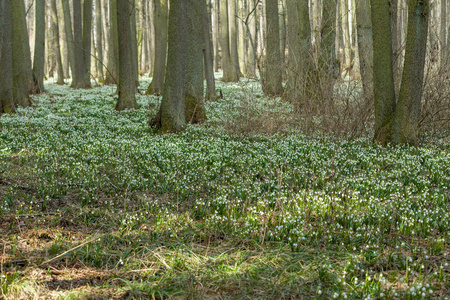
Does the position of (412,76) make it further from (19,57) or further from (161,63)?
(161,63)

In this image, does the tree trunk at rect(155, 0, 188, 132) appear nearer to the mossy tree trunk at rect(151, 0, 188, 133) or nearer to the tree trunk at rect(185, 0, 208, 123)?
the mossy tree trunk at rect(151, 0, 188, 133)

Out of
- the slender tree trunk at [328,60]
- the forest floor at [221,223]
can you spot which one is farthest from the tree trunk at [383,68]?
the slender tree trunk at [328,60]

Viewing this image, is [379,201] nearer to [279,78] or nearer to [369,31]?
[369,31]

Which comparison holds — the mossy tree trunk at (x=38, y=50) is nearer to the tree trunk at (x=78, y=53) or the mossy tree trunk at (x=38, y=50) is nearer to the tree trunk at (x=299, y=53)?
the tree trunk at (x=78, y=53)

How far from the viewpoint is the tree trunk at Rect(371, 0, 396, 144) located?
983 cm

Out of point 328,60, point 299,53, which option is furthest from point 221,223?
point 299,53

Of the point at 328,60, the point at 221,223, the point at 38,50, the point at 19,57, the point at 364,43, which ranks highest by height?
the point at 38,50

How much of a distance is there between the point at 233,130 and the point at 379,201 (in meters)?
6.80

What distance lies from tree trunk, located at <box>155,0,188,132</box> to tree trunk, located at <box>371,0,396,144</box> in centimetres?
511

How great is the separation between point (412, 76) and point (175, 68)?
20.1 ft

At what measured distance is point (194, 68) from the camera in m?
14.3

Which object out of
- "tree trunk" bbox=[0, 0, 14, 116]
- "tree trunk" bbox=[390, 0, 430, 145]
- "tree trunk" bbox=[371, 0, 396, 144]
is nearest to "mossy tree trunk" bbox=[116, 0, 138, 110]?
"tree trunk" bbox=[0, 0, 14, 116]

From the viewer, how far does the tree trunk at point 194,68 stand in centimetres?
1416

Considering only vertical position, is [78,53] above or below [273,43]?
above
